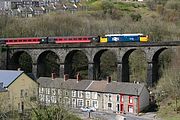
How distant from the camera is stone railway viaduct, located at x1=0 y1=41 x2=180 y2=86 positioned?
164 feet

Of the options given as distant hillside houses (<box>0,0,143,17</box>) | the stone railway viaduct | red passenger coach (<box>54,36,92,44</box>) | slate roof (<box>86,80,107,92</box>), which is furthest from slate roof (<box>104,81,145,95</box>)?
distant hillside houses (<box>0,0,143,17</box>)

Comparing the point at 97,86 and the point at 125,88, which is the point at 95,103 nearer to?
the point at 97,86

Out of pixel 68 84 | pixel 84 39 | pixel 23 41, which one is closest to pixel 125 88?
pixel 68 84

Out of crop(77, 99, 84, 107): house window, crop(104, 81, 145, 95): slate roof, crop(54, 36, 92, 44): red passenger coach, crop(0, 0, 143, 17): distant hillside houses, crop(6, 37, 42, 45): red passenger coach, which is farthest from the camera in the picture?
crop(0, 0, 143, 17): distant hillside houses

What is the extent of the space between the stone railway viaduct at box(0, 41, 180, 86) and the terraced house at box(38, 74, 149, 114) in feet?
28.4

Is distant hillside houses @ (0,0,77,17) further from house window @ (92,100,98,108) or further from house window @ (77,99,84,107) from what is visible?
house window @ (92,100,98,108)

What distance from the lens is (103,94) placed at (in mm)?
42094

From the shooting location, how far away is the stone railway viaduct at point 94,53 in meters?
50.1

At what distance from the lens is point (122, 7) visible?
12988 cm

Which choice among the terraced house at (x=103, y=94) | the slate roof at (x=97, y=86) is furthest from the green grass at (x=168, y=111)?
the slate roof at (x=97, y=86)

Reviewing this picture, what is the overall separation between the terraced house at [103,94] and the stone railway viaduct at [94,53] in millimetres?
8659

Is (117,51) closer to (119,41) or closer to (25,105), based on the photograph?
(119,41)

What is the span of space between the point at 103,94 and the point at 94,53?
12.0 metres

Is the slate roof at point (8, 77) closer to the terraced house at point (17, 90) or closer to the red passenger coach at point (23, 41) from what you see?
the terraced house at point (17, 90)
